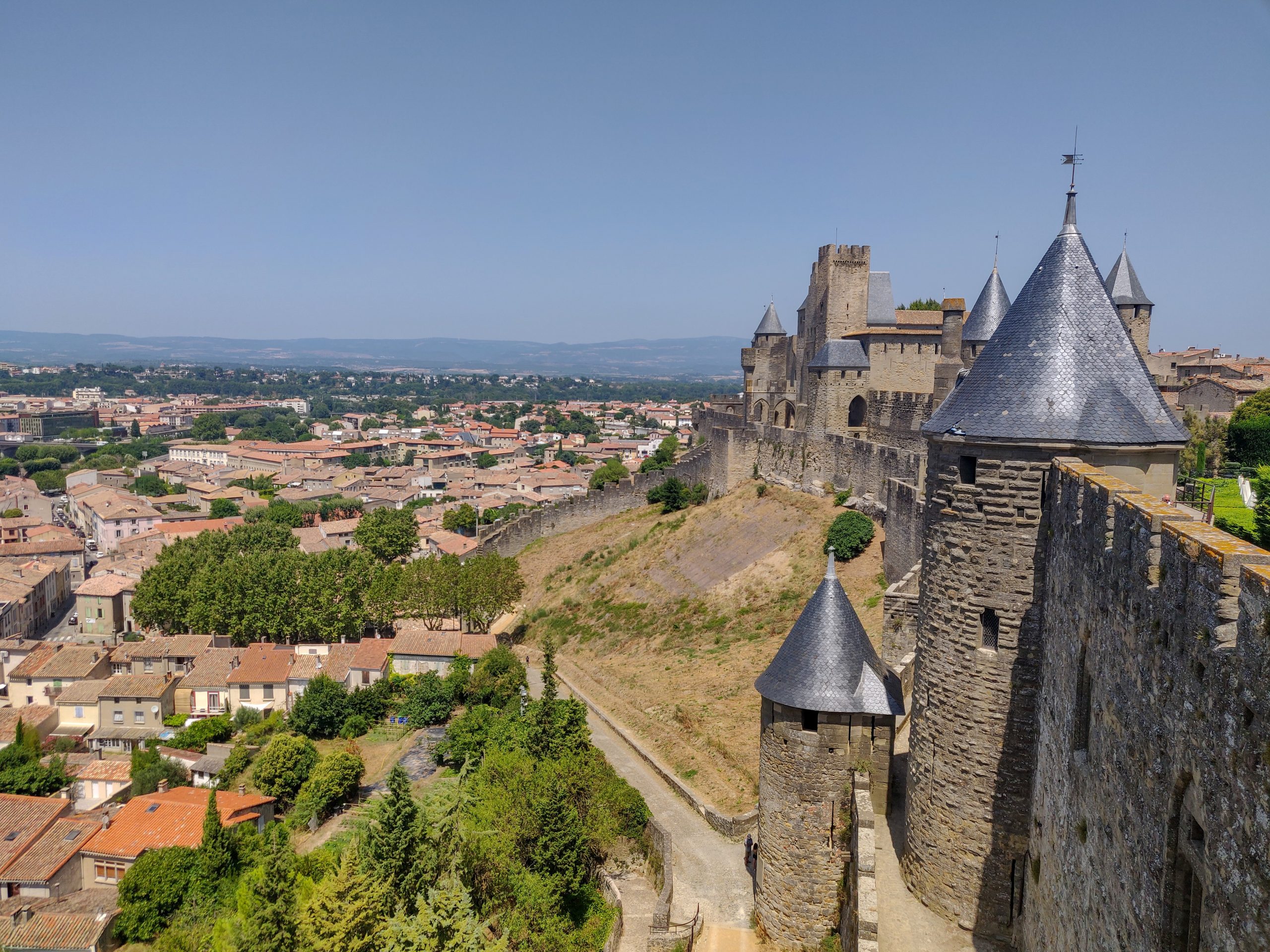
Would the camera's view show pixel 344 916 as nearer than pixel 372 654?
Yes

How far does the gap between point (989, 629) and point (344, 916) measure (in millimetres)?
13677

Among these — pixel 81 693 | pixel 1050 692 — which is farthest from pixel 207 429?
pixel 1050 692

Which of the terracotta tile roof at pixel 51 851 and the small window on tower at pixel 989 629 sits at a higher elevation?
the small window on tower at pixel 989 629

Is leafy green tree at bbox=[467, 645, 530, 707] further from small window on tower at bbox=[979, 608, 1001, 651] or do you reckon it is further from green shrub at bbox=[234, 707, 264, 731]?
small window on tower at bbox=[979, 608, 1001, 651]

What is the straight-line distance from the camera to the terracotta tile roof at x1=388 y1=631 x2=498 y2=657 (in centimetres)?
4191

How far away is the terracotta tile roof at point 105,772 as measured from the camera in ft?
122

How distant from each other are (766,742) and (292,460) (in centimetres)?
13079

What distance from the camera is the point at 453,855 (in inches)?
815

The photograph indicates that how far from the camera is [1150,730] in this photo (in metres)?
6.17

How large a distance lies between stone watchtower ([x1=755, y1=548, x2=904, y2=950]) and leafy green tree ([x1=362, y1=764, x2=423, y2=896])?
8.53m

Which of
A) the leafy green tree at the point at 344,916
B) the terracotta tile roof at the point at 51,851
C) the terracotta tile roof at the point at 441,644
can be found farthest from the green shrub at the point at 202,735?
the leafy green tree at the point at 344,916

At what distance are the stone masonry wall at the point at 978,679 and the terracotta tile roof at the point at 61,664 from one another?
47.4 meters

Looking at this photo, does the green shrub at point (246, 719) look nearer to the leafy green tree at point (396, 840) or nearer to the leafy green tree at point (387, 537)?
the leafy green tree at point (387, 537)

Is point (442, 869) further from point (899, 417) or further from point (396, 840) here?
point (899, 417)
